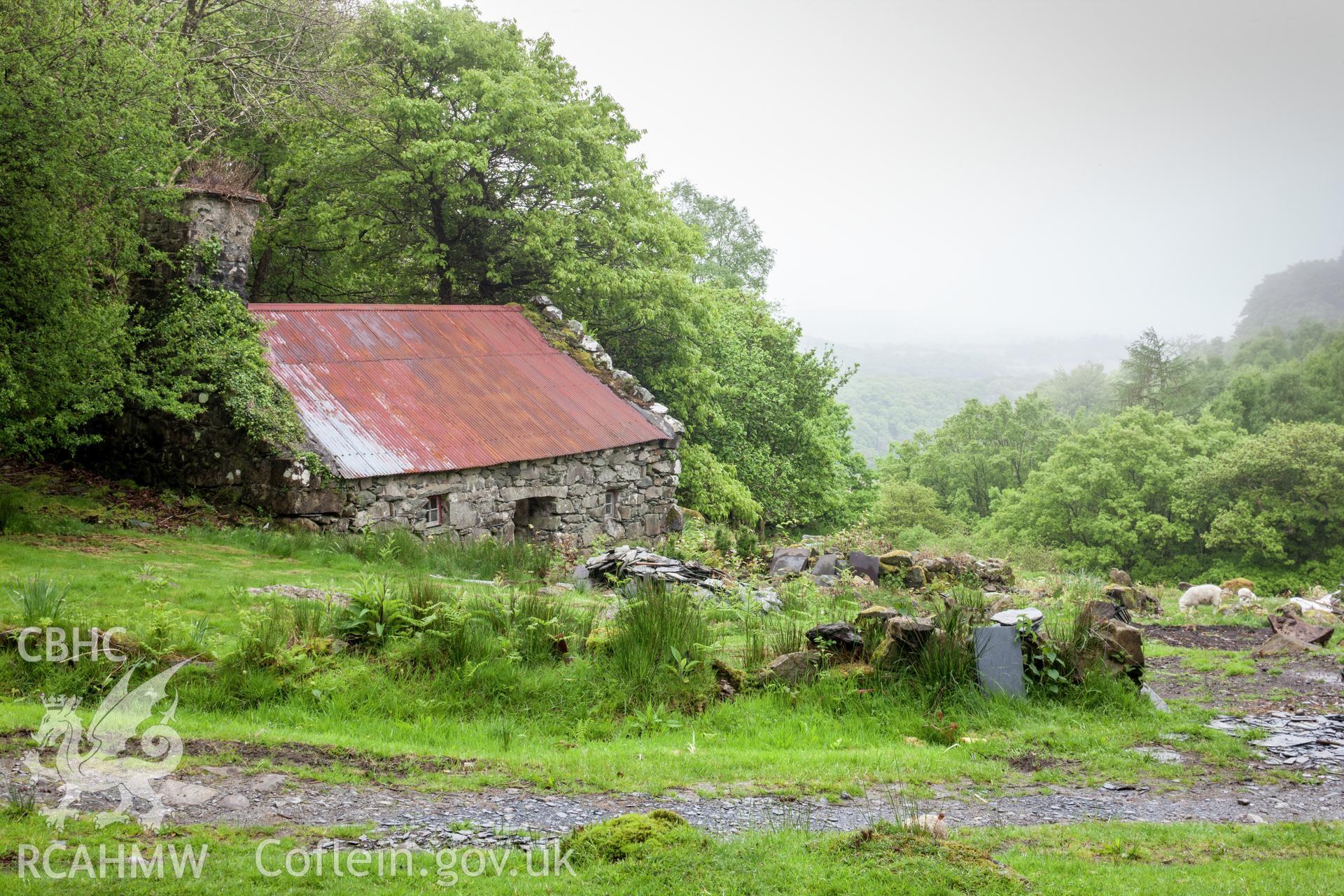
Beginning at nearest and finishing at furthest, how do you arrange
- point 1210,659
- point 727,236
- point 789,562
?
point 1210,659 < point 789,562 < point 727,236

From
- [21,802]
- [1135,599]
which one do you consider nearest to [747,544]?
[1135,599]

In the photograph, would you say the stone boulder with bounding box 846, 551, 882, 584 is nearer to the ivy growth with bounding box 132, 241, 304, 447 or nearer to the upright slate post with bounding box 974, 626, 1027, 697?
the upright slate post with bounding box 974, 626, 1027, 697

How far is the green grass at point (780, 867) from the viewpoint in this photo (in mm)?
4801

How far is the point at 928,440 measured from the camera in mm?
68438

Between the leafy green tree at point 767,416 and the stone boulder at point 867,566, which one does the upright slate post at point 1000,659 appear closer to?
the stone boulder at point 867,566

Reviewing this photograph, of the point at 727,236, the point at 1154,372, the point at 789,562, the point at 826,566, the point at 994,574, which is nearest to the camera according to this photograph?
the point at 826,566

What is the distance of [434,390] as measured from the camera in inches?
666

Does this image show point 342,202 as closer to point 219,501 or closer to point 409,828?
point 219,501

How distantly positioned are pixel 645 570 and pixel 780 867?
8.40 metres

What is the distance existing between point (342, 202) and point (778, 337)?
15800 millimetres

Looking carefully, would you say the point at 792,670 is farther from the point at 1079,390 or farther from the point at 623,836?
the point at 1079,390

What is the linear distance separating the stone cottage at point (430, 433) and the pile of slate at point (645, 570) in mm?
2536

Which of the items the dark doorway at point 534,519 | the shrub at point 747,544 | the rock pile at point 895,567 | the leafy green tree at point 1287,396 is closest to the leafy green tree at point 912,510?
the leafy green tree at point 1287,396

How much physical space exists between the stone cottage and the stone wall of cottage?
0.03 metres
